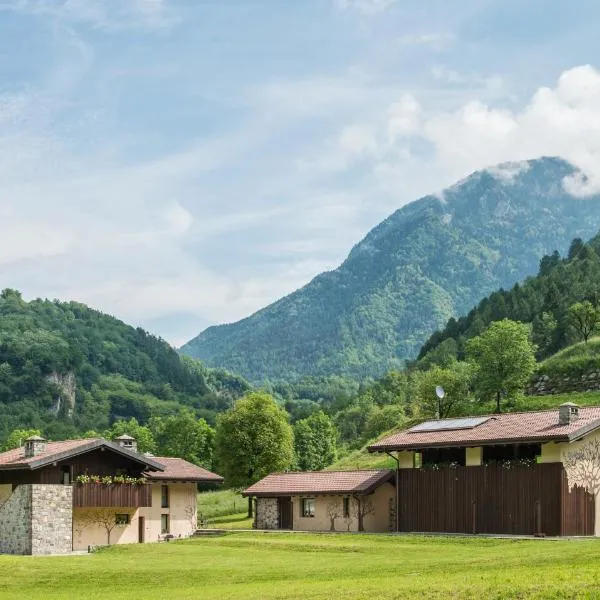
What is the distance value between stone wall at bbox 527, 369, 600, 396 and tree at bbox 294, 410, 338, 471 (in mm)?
25519

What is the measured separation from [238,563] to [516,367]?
48358 mm

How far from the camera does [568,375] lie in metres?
94.4

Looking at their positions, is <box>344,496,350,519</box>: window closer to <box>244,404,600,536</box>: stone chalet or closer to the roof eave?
<box>244,404,600,536</box>: stone chalet

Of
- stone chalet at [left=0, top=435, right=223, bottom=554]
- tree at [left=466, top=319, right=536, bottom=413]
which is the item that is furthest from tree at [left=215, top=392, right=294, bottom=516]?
tree at [left=466, top=319, right=536, bottom=413]

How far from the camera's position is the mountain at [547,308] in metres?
118

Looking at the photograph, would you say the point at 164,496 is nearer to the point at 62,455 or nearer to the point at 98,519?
the point at 98,519

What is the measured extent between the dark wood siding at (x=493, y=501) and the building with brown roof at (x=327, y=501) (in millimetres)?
2648


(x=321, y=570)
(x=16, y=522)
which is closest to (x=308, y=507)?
(x=16, y=522)

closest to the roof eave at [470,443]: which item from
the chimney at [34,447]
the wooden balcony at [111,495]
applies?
the wooden balcony at [111,495]

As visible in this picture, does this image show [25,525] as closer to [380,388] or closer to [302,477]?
[302,477]

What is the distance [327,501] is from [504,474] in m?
11.5

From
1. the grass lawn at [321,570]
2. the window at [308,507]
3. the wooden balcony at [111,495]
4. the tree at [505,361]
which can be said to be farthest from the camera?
the tree at [505,361]

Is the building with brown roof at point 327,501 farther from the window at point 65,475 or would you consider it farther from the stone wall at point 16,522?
the stone wall at point 16,522

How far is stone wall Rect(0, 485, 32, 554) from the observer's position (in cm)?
4712
